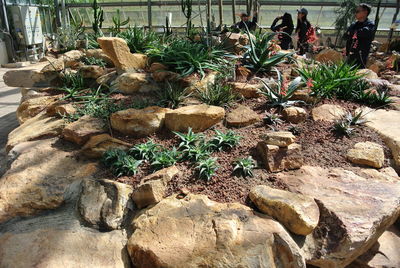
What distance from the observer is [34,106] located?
14.0 ft

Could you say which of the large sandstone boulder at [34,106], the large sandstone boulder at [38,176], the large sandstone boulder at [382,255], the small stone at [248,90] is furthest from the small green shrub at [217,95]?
the large sandstone boulder at [34,106]

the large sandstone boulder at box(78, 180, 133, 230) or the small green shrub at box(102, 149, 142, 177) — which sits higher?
the small green shrub at box(102, 149, 142, 177)

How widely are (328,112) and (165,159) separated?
1683 millimetres

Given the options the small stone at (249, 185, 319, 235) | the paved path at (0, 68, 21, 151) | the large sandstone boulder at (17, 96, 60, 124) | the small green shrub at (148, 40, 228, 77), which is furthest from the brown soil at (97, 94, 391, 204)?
the paved path at (0, 68, 21, 151)

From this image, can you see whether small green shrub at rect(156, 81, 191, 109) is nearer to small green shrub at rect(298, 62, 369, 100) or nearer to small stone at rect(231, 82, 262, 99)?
small stone at rect(231, 82, 262, 99)

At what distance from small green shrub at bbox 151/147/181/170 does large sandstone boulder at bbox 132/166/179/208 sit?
0.17 m

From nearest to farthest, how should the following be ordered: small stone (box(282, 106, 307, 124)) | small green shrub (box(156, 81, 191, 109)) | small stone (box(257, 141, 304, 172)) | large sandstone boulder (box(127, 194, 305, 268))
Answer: large sandstone boulder (box(127, 194, 305, 268))
small stone (box(257, 141, 304, 172))
small stone (box(282, 106, 307, 124))
small green shrub (box(156, 81, 191, 109))

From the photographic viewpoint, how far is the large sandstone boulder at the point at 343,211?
2.06m

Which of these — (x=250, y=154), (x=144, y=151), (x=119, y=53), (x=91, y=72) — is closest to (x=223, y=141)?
(x=250, y=154)

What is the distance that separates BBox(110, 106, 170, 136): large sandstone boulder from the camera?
10.0 ft

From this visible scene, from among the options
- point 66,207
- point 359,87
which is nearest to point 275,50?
point 359,87

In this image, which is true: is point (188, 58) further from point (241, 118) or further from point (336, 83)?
point (336, 83)

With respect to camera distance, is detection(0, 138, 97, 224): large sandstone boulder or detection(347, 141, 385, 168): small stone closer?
detection(0, 138, 97, 224): large sandstone boulder

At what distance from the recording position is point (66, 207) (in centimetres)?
239
